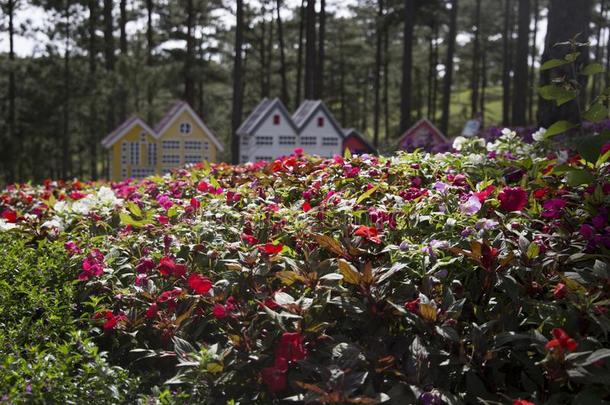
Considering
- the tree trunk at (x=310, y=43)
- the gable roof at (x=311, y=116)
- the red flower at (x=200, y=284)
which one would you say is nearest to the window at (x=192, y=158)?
the gable roof at (x=311, y=116)

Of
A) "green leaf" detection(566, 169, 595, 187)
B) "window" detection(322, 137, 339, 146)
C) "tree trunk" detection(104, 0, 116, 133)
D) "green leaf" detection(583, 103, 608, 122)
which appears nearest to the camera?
"green leaf" detection(566, 169, 595, 187)

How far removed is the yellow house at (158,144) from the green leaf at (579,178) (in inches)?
528

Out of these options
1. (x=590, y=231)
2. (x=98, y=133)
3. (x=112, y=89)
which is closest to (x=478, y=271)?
(x=590, y=231)

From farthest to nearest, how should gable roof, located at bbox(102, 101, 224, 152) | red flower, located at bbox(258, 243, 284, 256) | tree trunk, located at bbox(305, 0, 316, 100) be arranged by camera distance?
tree trunk, located at bbox(305, 0, 316, 100), gable roof, located at bbox(102, 101, 224, 152), red flower, located at bbox(258, 243, 284, 256)

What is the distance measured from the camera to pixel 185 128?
1678 centimetres

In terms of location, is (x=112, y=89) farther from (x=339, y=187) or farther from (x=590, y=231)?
(x=590, y=231)

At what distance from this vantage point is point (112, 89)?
2272 cm

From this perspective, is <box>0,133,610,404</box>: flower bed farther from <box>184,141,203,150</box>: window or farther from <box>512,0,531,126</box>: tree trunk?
<box>512,0,531,126</box>: tree trunk

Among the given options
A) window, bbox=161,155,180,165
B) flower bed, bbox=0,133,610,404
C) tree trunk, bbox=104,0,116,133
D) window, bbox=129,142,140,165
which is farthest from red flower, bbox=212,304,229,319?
tree trunk, bbox=104,0,116,133

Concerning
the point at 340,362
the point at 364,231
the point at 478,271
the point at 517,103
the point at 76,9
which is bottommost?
the point at 340,362

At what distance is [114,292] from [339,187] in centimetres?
154

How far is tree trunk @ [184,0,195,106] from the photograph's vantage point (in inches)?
1030

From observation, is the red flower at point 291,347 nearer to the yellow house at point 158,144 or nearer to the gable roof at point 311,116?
the gable roof at point 311,116

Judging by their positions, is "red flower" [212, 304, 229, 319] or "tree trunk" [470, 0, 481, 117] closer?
"red flower" [212, 304, 229, 319]
